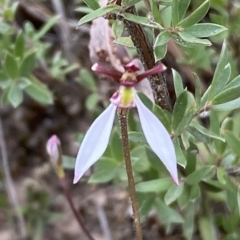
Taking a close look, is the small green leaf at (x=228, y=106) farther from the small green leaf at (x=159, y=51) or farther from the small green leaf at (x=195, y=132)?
the small green leaf at (x=159, y=51)

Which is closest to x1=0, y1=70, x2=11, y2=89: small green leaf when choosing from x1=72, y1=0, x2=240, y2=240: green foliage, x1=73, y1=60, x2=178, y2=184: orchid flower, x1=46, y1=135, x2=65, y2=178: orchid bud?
x1=72, y1=0, x2=240, y2=240: green foliage

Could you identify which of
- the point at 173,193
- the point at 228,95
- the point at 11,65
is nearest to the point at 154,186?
the point at 173,193

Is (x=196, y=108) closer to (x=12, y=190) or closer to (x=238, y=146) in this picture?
(x=238, y=146)

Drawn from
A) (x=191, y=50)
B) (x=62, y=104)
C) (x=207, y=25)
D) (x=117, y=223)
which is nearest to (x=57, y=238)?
(x=117, y=223)

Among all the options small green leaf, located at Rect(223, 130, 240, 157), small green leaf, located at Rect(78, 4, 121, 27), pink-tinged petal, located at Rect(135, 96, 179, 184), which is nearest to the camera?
pink-tinged petal, located at Rect(135, 96, 179, 184)

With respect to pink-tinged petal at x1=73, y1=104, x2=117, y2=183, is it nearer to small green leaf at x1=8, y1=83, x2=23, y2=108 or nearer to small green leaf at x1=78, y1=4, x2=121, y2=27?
small green leaf at x1=78, y1=4, x2=121, y2=27

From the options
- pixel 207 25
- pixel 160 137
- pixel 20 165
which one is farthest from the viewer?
pixel 20 165

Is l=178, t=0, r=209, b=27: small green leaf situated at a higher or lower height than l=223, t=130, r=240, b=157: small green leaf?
higher
